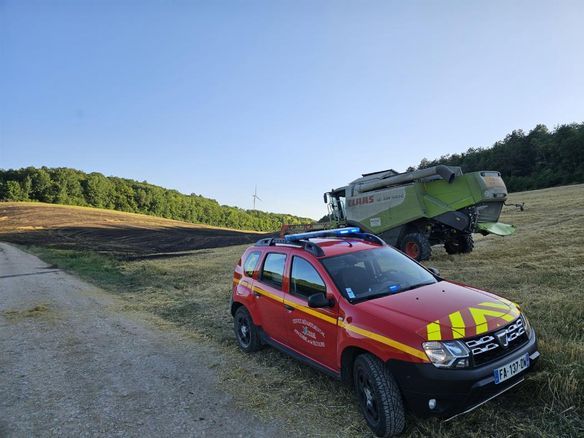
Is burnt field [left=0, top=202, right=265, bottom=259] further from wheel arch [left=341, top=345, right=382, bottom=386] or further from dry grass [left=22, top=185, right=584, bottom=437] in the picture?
wheel arch [left=341, top=345, right=382, bottom=386]

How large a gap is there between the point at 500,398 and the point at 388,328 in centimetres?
140

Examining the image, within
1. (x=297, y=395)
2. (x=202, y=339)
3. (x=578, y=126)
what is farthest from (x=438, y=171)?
(x=578, y=126)

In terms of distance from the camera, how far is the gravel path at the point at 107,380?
13.2 ft

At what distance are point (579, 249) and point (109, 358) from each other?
11.0 m

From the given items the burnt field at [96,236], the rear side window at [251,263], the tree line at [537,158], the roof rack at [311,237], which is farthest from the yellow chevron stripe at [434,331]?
the tree line at [537,158]

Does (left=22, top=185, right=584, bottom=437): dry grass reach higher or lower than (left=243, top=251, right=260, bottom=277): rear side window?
lower

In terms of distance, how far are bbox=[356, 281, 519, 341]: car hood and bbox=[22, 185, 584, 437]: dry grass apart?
79 cm

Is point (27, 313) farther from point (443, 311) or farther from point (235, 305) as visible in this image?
point (443, 311)

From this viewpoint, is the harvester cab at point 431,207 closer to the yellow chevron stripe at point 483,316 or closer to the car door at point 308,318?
the car door at point 308,318

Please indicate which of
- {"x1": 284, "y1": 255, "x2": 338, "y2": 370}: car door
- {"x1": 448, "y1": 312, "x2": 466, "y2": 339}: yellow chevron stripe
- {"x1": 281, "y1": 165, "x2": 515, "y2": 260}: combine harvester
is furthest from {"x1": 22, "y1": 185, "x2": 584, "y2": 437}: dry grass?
{"x1": 281, "y1": 165, "x2": 515, "y2": 260}: combine harvester

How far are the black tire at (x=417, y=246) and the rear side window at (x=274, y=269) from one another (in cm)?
766

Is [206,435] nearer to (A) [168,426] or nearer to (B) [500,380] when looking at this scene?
(A) [168,426]

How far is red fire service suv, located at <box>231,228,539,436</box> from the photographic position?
10.9ft

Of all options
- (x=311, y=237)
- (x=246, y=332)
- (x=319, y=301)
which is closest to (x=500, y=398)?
(x=319, y=301)
